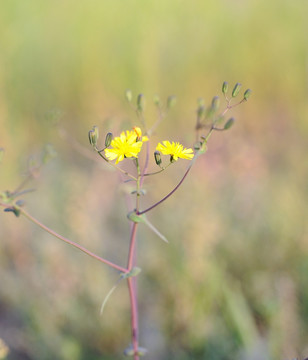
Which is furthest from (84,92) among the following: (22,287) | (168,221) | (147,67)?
(22,287)

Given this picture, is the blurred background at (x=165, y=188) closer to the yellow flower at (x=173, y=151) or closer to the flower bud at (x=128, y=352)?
the yellow flower at (x=173, y=151)

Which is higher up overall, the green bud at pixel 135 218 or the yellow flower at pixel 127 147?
the yellow flower at pixel 127 147

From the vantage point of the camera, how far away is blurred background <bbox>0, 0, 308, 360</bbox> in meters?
1.52

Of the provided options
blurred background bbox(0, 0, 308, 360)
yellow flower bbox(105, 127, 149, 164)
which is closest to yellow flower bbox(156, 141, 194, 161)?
yellow flower bbox(105, 127, 149, 164)

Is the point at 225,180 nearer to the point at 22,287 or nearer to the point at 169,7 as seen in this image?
the point at 22,287

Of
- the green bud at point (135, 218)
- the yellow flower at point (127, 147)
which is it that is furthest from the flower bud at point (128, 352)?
the yellow flower at point (127, 147)

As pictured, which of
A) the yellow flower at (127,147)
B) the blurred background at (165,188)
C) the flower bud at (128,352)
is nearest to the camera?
the yellow flower at (127,147)

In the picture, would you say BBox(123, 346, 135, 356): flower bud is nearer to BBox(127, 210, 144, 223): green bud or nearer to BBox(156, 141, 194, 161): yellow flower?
BBox(127, 210, 144, 223): green bud

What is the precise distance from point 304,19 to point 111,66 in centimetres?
146

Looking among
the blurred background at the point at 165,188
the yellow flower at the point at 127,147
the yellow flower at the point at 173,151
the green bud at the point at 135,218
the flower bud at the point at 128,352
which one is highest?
the blurred background at the point at 165,188

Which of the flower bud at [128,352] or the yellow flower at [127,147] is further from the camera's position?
the flower bud at [128,352]

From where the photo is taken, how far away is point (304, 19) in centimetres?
329

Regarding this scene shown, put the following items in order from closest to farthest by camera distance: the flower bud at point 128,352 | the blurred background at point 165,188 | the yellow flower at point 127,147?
the yellow flower at point 127,147 → the flower bud at point 128,352 → the blurred background at point 165,188

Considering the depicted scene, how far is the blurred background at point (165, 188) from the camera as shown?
4.99 feet
